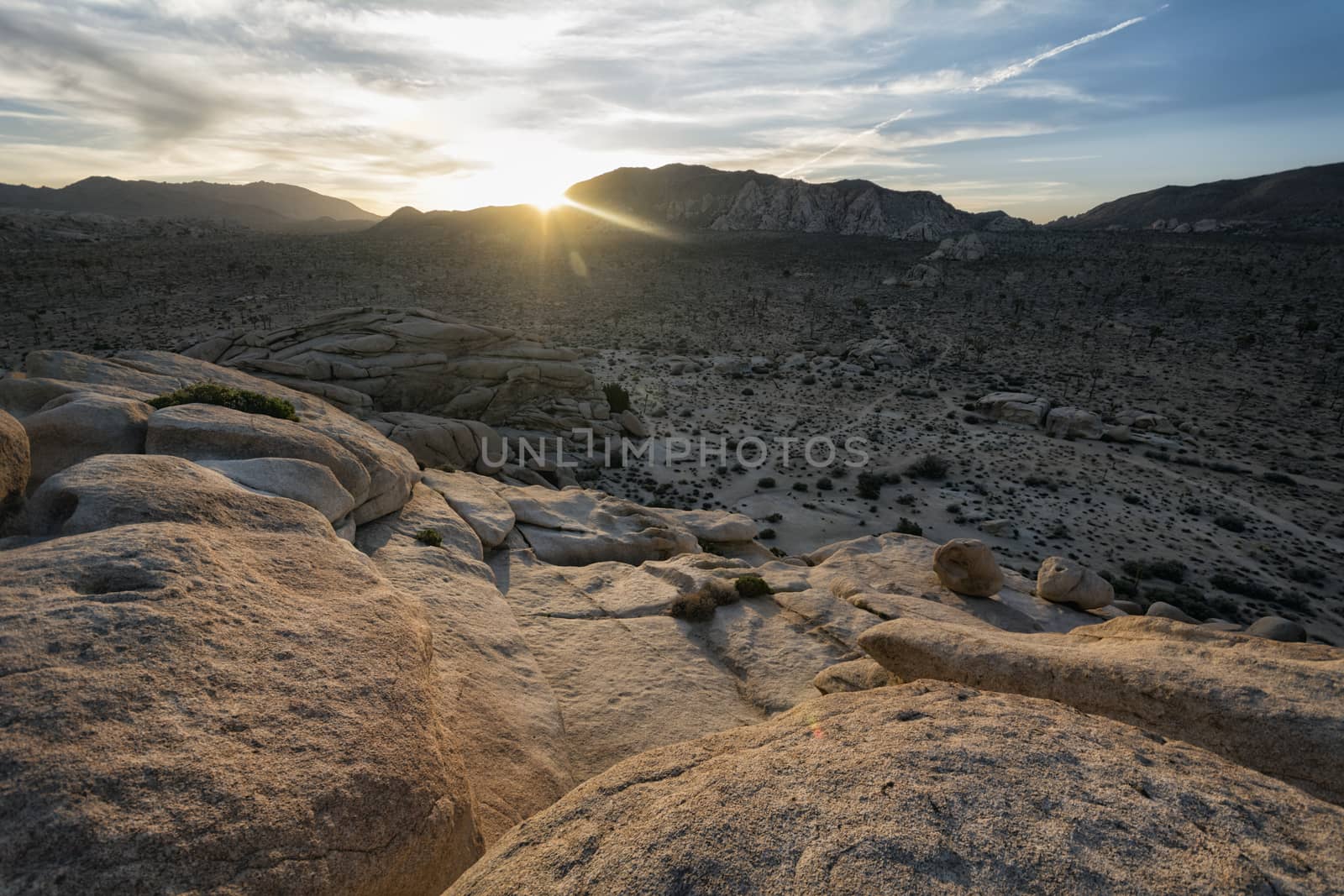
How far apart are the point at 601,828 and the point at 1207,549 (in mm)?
40400

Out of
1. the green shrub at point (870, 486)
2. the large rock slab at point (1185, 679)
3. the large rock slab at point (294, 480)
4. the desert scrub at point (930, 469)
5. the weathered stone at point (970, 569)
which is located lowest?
the green shrub at point (870, 486)

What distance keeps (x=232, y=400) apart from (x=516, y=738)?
14404 millimetres

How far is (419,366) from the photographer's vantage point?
40156 mm

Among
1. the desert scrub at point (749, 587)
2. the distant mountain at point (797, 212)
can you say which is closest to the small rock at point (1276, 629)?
the desert scrub at point (749, 587)

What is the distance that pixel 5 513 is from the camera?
9.49 m

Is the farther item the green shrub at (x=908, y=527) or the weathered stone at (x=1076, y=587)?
the green shrub at (x=908, y=527)

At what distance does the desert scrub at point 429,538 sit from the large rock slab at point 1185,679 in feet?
37.7

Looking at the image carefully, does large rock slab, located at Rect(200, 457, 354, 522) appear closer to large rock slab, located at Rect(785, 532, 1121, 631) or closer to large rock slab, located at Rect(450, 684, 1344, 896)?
large rock slab, located at Rect(450, 684, 1344, 896)

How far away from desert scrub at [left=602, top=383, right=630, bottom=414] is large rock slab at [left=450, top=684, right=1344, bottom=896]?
133ft

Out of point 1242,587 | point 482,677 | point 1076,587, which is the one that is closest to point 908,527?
point 1076,587

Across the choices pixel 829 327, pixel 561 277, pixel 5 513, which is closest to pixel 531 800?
pixel 5 513

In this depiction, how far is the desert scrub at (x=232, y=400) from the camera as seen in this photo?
54.7ft

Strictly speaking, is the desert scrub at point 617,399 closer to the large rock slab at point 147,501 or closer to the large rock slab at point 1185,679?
the large rock slab at point 147,501

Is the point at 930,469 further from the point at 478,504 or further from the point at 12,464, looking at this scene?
the point at 12,464
